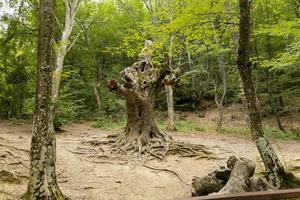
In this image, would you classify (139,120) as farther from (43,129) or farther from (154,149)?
(43,129)

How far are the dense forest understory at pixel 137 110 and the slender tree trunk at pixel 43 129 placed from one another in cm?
2

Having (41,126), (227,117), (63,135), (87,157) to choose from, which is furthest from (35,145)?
(227,117)

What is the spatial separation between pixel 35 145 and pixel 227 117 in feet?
60.3

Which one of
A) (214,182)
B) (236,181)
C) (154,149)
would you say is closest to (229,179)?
(236,181)

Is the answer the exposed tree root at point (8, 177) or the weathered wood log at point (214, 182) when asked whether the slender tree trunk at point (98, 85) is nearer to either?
the exposed tree root at point (8, 177)

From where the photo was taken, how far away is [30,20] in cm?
1775

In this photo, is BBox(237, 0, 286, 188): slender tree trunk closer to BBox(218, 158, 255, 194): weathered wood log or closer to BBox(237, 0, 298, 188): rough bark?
BBox(237, 0, 298, 188): rough bark

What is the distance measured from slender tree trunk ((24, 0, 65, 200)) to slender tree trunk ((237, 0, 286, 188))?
3.85m

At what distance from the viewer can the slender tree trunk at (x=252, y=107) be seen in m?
6.66

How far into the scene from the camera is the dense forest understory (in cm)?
628

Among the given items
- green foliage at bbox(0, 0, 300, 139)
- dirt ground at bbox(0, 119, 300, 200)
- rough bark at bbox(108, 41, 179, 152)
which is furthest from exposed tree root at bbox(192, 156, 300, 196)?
rough bark at bbox(108, 41, 179, 152)

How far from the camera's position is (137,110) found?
11875 millimetres

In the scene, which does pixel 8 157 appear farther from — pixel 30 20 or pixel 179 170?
pixel 30 20

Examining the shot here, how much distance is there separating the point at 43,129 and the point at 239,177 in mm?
3786
